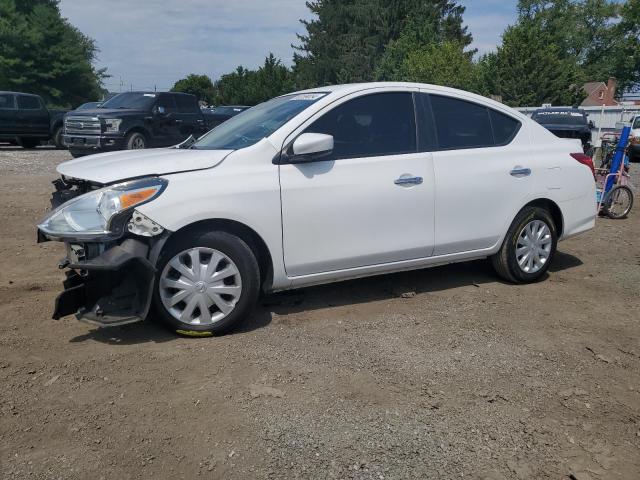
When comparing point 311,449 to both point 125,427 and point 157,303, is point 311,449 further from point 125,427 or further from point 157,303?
point 157,303

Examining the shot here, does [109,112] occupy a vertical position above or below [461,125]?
above

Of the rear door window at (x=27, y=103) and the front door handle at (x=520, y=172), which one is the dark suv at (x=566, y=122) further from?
the rear door window at (x=27, y=103)

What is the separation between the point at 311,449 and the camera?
111 inches

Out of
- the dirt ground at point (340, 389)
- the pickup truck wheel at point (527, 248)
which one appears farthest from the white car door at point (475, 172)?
the dirt ground at point (340, 389)

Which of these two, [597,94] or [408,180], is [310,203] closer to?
[408,180]

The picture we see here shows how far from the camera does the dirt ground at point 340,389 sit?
8.97 feet

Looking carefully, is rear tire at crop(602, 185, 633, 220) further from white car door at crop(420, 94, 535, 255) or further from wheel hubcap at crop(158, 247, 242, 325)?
wheel hubcap at crop(158, 247, 242, 325)

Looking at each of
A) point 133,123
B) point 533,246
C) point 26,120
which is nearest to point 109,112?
point 133,123

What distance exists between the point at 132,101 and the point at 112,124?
1415 mm

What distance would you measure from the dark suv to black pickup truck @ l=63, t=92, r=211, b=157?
1013cm

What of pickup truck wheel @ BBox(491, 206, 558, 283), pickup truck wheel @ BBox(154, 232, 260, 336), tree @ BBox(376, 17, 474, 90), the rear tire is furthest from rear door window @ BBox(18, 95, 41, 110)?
tree @ BBox(376, 17, 474, 90)

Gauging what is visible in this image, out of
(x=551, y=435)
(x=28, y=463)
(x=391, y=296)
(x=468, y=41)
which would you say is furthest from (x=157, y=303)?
(x=468, y=41)

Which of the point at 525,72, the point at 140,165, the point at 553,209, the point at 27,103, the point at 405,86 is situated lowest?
the point at 553,209

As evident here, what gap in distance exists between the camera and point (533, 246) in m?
5.43
